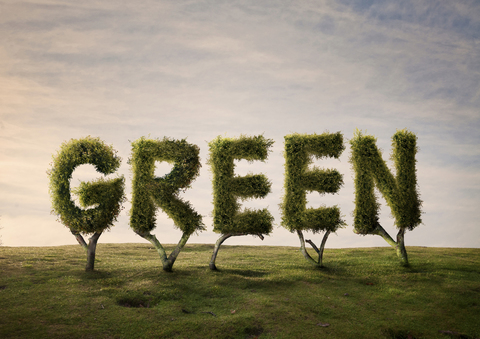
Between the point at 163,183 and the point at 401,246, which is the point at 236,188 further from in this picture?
the point at 401,246

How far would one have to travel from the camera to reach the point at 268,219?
20547 mm

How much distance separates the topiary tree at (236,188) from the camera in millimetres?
20328

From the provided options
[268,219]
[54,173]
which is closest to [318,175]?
[268,219]

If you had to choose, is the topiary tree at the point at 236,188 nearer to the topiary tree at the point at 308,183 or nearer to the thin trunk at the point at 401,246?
the topiary tree at the point at 308,183

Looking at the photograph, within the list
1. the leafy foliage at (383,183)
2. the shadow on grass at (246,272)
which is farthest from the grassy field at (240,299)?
the leafy foliage at (383,183)

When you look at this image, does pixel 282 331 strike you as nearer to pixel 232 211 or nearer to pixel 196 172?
pixel 232 211

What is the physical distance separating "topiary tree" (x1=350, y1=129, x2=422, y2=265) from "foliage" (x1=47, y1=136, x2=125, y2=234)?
48.9ft

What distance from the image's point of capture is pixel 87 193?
20.2m

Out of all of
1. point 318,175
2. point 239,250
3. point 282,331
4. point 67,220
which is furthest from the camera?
point 239,250

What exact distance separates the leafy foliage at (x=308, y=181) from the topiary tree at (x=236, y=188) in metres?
1.36

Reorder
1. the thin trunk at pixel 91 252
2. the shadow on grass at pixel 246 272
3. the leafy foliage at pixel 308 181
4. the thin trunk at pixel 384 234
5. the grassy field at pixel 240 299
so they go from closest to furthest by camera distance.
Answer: the grassy field at pixel 240 299, the shadow on grass at pixel 246 272, the thin trunk at pixel 91 252, the leafy foliage at pixel 308 181, the thin trunk at pixel 384 234

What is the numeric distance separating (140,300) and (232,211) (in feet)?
24.3

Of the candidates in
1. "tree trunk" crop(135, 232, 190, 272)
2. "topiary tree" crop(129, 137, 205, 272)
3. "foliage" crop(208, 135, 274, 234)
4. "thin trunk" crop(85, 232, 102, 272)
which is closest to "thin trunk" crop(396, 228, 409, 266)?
"foliage" crop(208, 135, 274, 234)

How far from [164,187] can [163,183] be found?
0.86ft
